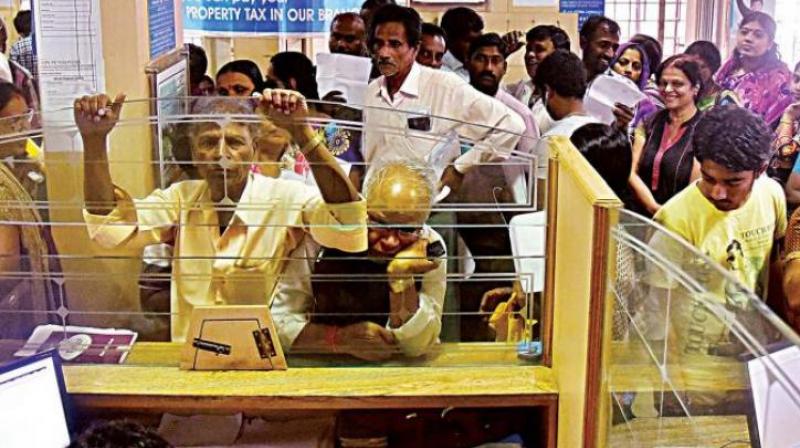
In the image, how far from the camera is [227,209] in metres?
1.79

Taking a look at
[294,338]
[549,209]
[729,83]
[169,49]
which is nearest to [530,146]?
[549,209]

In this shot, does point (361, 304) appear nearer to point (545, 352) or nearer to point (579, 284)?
point (545, 352)

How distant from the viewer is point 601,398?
4.29 ft

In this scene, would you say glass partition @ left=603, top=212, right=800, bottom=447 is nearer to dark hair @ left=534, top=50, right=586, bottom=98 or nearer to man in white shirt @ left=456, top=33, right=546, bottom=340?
man in white shirt @ left=456, top=33, right=546, bottom=340

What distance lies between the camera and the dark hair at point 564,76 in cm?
340

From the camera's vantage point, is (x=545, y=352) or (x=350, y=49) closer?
(x=545, y=352)

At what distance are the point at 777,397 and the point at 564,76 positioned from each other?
242 centimetres

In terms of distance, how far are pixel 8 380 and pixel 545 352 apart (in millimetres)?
871

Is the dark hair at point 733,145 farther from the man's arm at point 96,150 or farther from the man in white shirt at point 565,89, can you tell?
the man's arm at point 96,150

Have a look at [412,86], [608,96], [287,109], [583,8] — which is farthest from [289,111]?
[583,8]

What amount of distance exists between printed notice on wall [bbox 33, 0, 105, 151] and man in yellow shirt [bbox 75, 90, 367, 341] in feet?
3.59

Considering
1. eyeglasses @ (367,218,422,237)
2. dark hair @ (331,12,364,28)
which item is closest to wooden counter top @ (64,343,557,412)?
eyeglasses @ (367,218,422,237)

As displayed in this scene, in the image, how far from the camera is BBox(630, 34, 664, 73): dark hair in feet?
14.2

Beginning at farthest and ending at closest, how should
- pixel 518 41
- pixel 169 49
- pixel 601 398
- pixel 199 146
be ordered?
pixel 518 41, pixel 169 49, pixel 199 146, pixel 601 398
